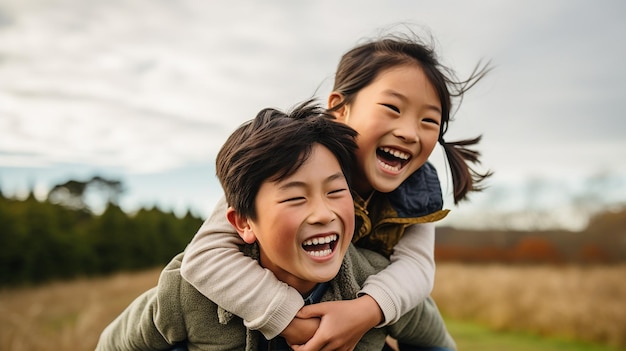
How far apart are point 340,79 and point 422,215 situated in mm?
704

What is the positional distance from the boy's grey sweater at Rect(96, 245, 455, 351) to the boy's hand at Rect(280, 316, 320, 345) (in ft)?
0.53

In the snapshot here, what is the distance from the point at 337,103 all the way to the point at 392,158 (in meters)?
0.38

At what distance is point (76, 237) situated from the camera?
13.6m

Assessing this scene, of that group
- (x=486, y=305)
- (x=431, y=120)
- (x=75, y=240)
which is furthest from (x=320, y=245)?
(x=75, y=240)

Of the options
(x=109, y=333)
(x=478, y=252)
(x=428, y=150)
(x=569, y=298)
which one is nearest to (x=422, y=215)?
(x=428, y=150)

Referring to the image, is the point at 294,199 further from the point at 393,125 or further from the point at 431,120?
the point at 431,120

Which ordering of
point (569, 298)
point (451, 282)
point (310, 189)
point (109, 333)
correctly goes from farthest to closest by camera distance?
point (451, 282) → point (569, 298) → point (109, 333) → point (310, 189)

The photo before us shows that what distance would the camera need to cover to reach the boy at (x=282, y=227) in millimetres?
1816

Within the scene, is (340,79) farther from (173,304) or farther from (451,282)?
(451,282)

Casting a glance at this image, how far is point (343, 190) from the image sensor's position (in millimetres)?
1879

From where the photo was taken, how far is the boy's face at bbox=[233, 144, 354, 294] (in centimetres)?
179

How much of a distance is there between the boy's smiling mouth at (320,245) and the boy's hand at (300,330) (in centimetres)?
23

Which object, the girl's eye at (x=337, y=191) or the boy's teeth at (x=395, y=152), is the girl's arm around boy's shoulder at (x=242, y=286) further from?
the boy's teeth at (x=395, y=152)

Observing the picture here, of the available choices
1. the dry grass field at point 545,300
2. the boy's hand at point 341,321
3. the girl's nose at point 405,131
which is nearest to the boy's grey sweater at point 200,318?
the boy's hand at point 341,321
